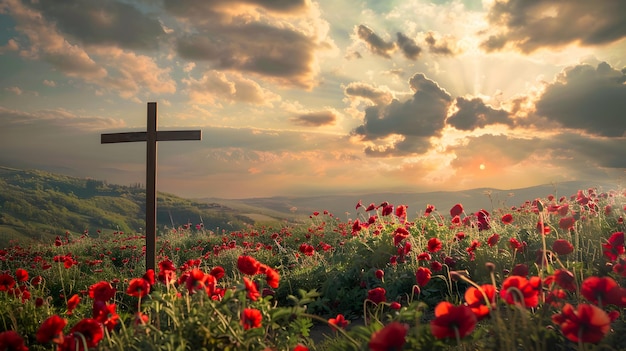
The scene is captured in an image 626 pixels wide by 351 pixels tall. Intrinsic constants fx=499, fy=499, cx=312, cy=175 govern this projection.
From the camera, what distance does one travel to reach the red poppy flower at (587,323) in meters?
2.21

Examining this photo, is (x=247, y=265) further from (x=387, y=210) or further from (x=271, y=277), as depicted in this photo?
(x=387, y=210)

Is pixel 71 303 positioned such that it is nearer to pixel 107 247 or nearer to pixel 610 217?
pixel 610 217

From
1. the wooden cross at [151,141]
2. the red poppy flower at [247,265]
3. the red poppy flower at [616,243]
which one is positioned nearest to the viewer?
the red poppy flower at [247,265]

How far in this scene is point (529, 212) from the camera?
10.4 metres

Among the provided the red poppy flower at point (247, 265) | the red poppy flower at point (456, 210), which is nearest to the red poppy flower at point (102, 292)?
the red poppy flower at point (247, 265)

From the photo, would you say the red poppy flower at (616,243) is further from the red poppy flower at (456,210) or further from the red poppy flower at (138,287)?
the red poppy flower at (138,287)

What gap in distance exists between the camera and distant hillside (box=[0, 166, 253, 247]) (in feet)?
78.9

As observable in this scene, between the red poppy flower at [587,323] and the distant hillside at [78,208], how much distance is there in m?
20.0

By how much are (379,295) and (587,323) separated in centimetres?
150

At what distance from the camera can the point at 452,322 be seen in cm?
223

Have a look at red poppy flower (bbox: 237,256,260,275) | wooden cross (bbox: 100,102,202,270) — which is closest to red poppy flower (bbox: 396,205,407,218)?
wooden cross (bbox: 100,102,202,270)

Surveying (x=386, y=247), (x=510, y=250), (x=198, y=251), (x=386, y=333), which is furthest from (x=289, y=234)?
(x=386, y=333)

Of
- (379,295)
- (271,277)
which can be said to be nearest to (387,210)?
(379,295)

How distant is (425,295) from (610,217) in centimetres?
351
